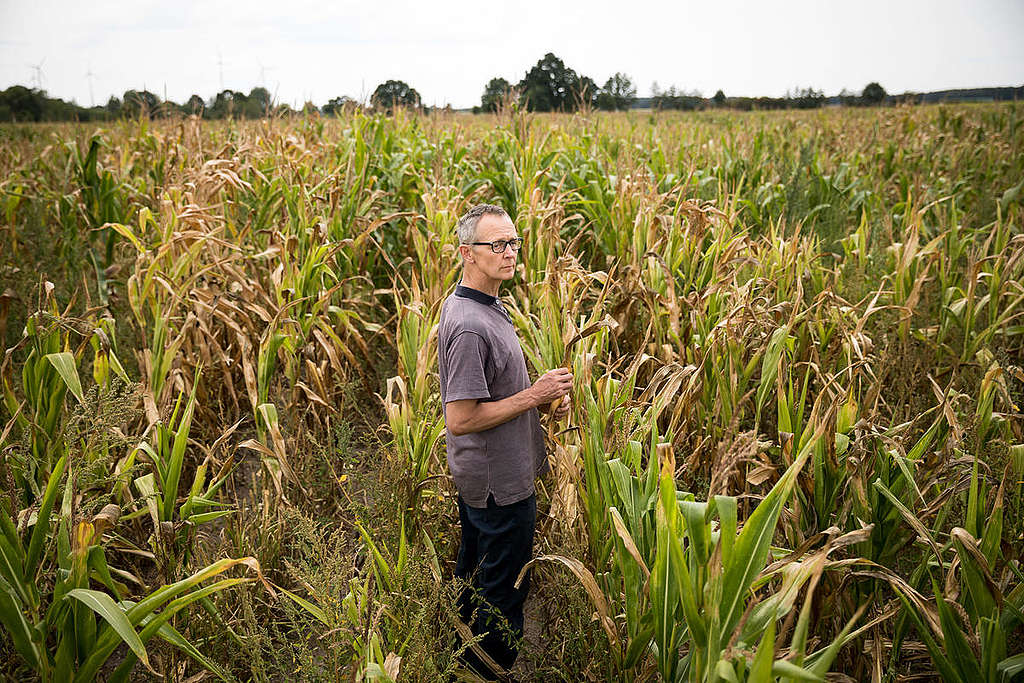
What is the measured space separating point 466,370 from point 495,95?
486 centimetres

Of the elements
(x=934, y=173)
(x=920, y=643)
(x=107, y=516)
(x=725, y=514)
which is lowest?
(x=920, y=643)

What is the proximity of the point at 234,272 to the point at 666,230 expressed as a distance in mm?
2405

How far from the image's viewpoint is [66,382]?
7.18 feet

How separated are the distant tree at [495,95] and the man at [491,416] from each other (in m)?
4.36

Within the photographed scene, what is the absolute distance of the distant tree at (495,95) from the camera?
19.5ft

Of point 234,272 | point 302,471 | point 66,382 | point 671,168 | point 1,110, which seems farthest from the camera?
point 1,110

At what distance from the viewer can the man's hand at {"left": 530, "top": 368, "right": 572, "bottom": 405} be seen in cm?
186

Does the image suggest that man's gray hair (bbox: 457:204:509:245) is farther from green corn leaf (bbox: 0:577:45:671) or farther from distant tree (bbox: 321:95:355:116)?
distant tree (bbox: 321:95:355:116)

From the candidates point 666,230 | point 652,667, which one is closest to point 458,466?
point 652,667

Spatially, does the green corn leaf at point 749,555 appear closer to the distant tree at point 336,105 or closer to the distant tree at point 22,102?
the distant tree at point 336,105

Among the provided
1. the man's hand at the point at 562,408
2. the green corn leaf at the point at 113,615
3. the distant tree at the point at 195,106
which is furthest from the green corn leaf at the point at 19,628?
the distant tree at the point at 195,106

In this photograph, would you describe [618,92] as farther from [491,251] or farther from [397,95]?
[491,251]

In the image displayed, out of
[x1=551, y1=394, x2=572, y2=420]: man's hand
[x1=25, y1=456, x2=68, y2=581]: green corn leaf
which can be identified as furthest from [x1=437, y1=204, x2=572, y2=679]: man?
[x1=25, y1=456, x2=68, y2=581]: green corn leaf

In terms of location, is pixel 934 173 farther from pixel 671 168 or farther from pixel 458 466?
pixel 458 466
